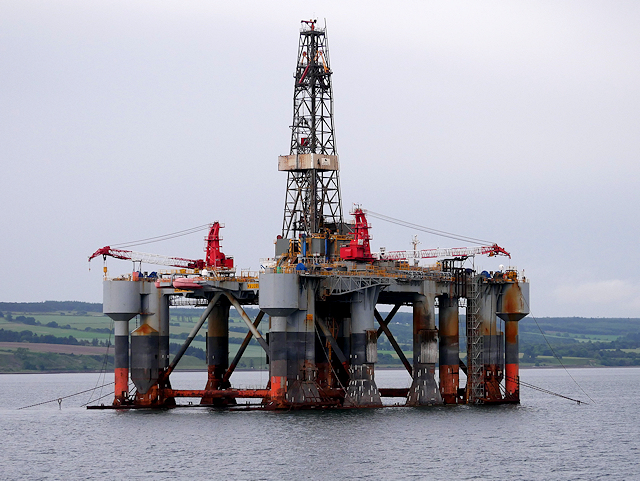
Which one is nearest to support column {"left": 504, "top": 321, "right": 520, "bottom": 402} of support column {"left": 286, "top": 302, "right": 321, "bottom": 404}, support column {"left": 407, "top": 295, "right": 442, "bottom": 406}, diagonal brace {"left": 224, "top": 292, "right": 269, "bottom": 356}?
support column {"left": 407, "top": 295, "right": 442, "bottom": 406}

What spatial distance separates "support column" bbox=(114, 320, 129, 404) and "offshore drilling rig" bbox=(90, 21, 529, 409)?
0.25 ft

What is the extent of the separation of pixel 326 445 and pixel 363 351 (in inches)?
685

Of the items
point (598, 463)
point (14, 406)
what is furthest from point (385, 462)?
point (14, 406)

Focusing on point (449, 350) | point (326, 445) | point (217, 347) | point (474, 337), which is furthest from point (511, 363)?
point (326, 445)

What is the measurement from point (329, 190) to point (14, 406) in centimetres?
4100

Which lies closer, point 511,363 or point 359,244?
point 359,244

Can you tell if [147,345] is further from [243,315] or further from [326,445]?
[326,445]

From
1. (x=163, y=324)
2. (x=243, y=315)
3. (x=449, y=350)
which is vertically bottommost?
(x=449, y=350)

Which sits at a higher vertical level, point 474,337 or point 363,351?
point 474,337

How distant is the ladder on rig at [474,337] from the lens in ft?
338

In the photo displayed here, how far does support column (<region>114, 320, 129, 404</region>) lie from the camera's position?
328ft

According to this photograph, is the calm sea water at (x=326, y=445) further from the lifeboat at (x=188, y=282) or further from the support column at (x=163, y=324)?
the lifeboat at (x=188, y=282)

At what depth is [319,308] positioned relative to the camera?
102m

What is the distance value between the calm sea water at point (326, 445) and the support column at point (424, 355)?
150 cm
